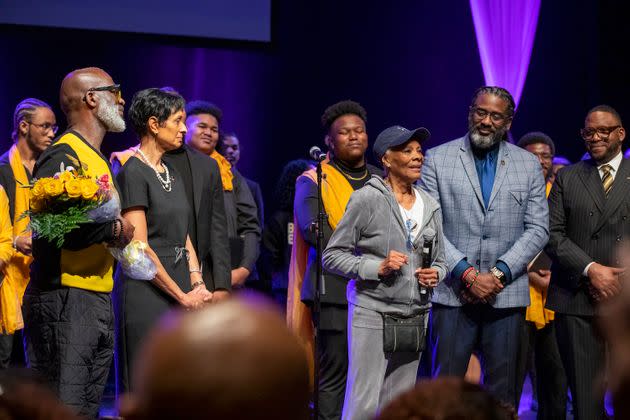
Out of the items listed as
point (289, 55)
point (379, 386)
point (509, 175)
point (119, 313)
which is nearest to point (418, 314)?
point (379, 386)

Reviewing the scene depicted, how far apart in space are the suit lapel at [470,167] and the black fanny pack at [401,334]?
2.91ft

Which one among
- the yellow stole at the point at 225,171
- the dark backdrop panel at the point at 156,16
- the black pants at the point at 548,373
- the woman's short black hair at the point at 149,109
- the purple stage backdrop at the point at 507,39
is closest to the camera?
the woman's short black hair at the point at 149,109

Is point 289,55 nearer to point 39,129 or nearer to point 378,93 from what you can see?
point 378,93

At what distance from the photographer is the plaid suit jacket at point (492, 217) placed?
17.0 feet

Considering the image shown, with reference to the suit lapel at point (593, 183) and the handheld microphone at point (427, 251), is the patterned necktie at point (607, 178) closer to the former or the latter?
the suit lapel at point (593, 183)

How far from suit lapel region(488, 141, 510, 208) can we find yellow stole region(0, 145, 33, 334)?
9.01 ft

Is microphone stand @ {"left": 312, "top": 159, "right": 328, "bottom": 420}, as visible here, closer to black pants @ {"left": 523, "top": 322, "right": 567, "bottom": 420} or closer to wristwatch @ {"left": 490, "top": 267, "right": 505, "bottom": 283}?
wristwatch @ {"left": 490, "top": 267, "right": 505, "bottom": 283}

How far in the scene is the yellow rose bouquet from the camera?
388 centimetres

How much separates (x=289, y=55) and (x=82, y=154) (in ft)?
16.4

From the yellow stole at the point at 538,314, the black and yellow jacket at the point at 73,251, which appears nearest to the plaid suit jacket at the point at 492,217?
the yellow stole at the point at 538,314

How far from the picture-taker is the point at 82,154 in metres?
4.27

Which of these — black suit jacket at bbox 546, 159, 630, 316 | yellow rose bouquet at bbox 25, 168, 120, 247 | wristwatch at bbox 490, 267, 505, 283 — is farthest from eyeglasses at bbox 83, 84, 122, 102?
black suit jacket at bbox 546, 159, 630, 316

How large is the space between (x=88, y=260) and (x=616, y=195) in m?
3.11

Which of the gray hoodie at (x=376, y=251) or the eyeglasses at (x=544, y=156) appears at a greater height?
the eyeglasses at (x=544, y=156)
